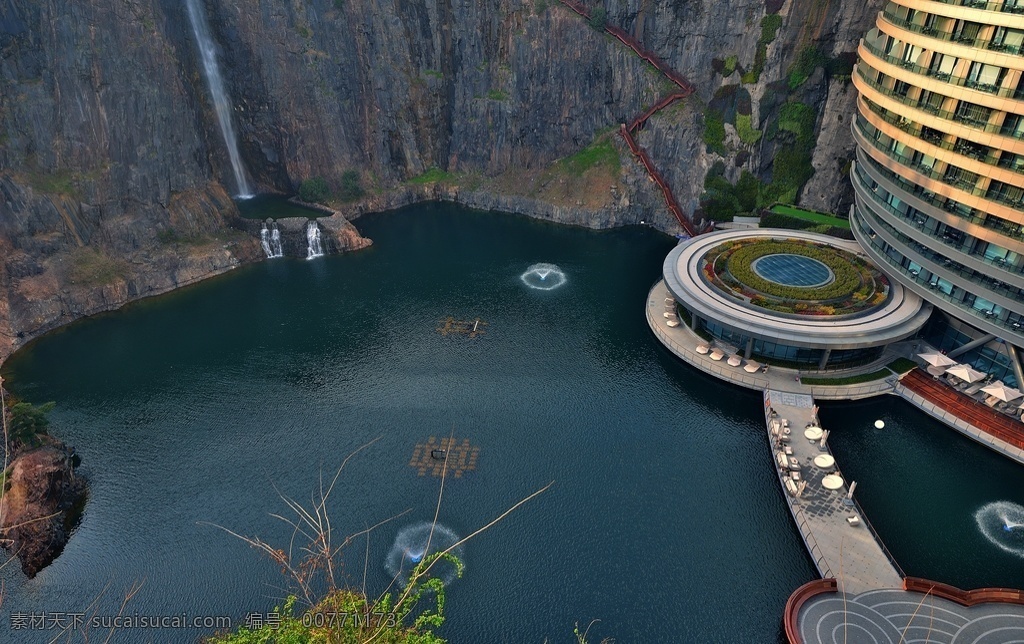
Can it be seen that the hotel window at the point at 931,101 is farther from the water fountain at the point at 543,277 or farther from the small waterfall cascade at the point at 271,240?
the small waterfall cascade at the point at 271,240

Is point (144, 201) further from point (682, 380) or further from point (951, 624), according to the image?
point (951, 624)

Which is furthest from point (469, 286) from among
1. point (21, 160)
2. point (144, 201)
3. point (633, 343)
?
point (21, 160)

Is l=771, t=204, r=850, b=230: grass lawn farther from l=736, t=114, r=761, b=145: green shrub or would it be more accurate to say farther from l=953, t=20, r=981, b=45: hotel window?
l=953, t=20, r=981, b=45: hotel window

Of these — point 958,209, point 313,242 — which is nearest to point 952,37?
point 958,209

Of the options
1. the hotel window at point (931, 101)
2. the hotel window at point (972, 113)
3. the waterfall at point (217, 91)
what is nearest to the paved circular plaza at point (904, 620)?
the hotel window at point (972, 113)

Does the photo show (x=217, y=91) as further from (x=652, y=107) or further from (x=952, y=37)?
(x=952, y=37)

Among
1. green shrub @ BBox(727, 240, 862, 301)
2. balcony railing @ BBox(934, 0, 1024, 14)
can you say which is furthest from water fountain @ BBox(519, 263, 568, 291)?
balcony railing @ BBox(934, 0, 1024, 14)
